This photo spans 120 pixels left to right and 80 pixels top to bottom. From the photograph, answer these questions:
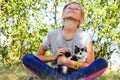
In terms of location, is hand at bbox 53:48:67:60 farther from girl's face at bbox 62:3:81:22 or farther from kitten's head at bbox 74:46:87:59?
girl's face at bbox 62:3:81:22

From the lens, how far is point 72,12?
3096 mm

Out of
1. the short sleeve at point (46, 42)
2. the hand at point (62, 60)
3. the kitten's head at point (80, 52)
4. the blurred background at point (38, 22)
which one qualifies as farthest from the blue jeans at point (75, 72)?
the blurred background at point (38, 22)

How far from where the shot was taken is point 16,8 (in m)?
14.8

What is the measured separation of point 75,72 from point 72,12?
73cm

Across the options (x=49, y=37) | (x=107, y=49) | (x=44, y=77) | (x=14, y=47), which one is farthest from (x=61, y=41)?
(x=107, y=49)

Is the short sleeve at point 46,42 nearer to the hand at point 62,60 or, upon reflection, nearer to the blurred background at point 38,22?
the hand at point 62,60

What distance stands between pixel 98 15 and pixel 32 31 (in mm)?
3104

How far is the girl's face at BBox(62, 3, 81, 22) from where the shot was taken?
10.1 ft

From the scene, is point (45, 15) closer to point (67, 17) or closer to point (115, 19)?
point (115, 19)

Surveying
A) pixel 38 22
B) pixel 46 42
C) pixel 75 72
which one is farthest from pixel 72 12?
pixel 38 22

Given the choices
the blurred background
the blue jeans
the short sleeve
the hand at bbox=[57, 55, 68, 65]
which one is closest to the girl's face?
the short sleeve

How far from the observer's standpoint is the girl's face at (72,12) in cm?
308

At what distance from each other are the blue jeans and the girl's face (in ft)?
2.05

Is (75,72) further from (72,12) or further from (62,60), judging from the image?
(72,12)
